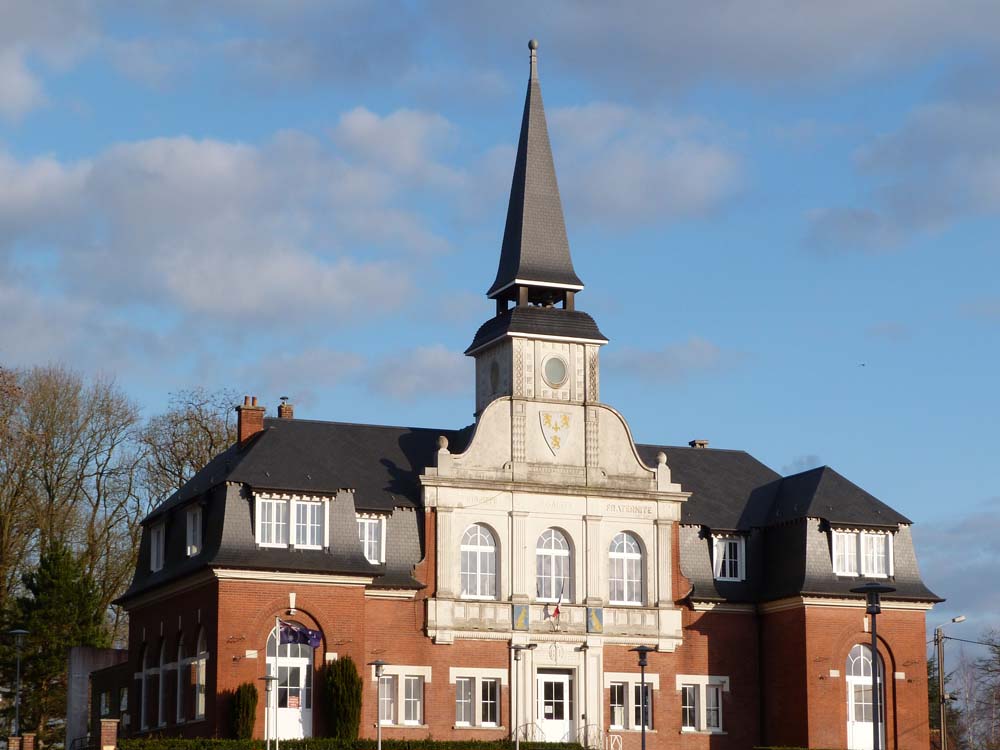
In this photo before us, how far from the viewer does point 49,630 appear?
6831 centimetres

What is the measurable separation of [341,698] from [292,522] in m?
5.72

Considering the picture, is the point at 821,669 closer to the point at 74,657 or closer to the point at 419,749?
the point at 419,749

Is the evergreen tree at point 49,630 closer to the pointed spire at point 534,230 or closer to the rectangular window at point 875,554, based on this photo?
the pointed spire at point 534,230

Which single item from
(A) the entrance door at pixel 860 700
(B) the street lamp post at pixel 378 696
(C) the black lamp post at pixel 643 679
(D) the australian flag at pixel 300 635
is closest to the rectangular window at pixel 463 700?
(B) the street lamp post at pixel 378 696

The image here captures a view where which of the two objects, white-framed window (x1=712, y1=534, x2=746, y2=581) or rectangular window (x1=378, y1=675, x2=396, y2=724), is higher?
white-framed window (x1=712, y1=534, x2=746, y2=581)

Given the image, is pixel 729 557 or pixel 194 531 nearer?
pixel 194 531

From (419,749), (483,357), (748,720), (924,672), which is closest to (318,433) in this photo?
(483,357)

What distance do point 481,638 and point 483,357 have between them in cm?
1012

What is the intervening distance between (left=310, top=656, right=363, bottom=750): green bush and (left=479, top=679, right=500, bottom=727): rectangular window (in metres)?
4.85

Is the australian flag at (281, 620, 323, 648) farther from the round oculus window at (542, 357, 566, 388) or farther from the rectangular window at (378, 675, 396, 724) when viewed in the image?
the round oculus window at (542, 357, 566, 388)

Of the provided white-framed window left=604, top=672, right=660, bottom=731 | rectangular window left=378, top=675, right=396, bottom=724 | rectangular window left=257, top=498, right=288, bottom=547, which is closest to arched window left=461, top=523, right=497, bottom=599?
rectangular window left=378, top=675, right=396, bottom=724

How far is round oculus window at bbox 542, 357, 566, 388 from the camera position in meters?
59.0

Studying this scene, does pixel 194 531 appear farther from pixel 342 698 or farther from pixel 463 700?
pixel 463 700

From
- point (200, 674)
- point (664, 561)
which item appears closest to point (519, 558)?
point (664, 561)
